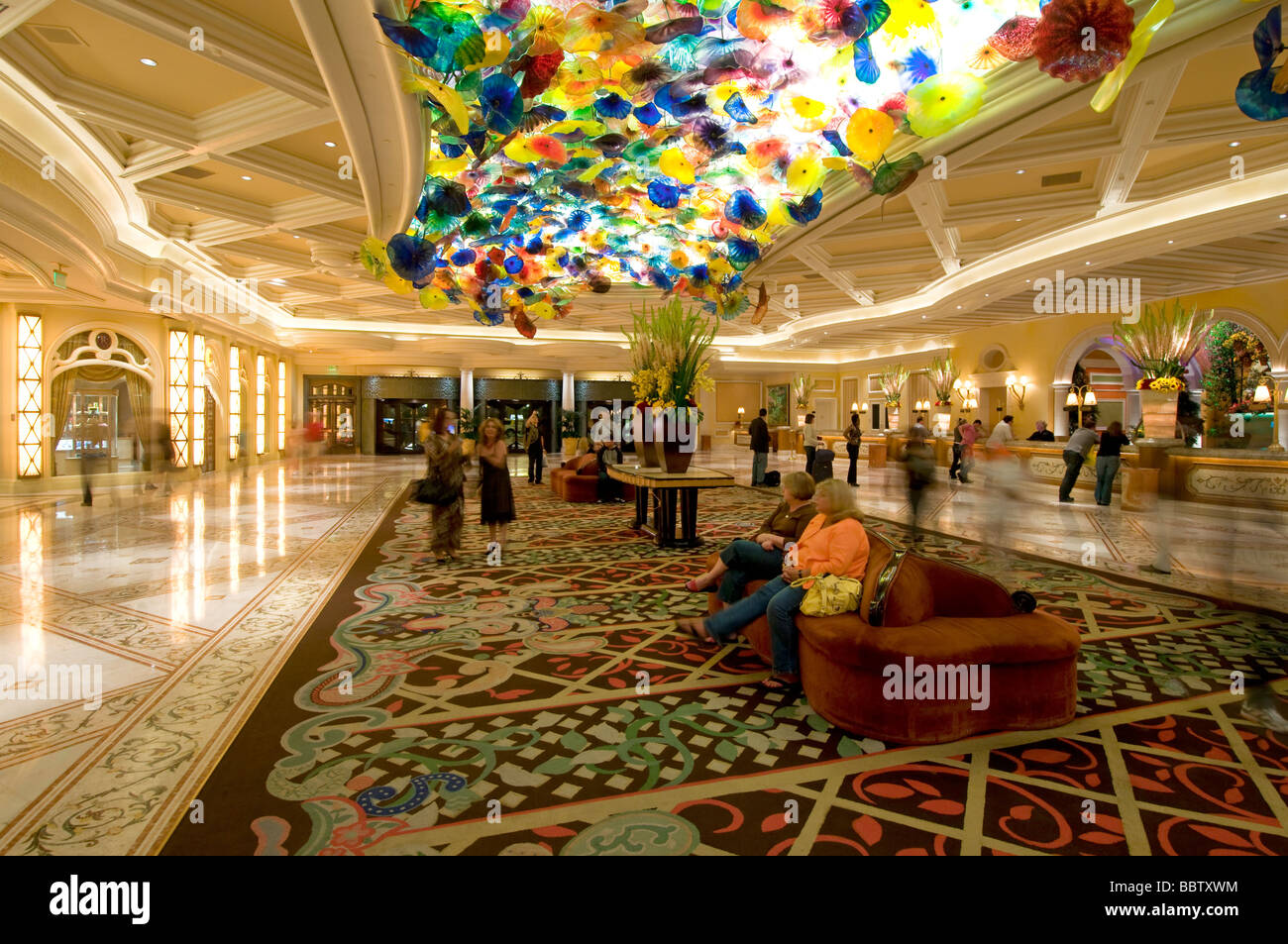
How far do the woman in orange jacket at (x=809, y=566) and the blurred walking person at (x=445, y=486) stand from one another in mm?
3437

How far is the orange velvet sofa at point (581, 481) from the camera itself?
36.0ft

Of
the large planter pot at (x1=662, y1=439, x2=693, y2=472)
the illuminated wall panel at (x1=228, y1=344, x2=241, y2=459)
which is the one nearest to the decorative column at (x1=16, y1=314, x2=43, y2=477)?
the illuminated wall panel at (x1=228, y1=344, x2=241, y2=459)

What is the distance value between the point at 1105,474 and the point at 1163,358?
1.83 meters

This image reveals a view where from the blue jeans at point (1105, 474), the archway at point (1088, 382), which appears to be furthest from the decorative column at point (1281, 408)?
the blue jeans at point (1105, 474)

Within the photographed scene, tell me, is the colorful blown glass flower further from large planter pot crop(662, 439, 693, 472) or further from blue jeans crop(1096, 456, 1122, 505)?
blue jeans crop(1096, 456, 1122, 505)

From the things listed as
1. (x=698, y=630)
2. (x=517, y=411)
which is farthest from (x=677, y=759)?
(x=517, y=411)

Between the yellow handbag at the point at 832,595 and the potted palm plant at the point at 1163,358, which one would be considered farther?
the potted palm plant at the point at 1163,358

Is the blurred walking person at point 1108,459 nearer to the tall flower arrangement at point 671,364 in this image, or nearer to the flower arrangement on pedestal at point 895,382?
the tall flower arrangement at point 671,364

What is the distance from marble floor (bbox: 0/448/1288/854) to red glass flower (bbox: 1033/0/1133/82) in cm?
374

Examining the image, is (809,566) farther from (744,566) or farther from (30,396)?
(30,396)

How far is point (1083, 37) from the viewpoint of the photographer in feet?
11.7

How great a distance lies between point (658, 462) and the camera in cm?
725

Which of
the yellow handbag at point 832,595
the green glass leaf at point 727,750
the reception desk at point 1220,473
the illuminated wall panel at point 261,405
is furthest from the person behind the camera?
the illuminated wall panel at point 261,405
